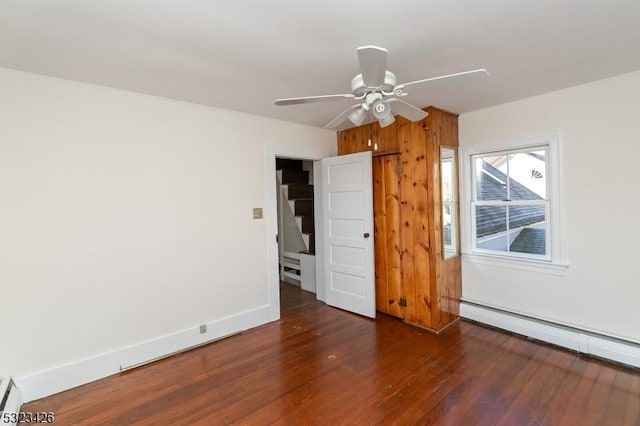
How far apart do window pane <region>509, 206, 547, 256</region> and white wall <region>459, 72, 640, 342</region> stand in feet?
0.77

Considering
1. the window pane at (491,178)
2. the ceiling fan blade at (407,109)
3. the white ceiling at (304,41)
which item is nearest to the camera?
the white ceiling at (304,41)

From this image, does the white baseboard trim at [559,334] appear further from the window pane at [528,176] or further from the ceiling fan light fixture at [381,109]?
the ceiling fan light fixture at [381,109]

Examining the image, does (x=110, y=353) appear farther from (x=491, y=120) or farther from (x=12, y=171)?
(x=491, y=120)

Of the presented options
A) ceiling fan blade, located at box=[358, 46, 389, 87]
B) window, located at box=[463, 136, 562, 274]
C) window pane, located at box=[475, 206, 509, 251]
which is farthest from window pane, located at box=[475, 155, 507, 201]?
ceiling fan blade, located at box=[358, 46, 389, 87]

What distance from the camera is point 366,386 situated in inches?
90.7

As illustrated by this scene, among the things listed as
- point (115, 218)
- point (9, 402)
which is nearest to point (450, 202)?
point (115, 218)

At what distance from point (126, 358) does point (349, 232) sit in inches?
99.5

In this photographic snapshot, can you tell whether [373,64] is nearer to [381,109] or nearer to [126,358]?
[381,109]

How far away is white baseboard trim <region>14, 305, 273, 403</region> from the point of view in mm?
2252

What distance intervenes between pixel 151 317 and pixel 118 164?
1.37m

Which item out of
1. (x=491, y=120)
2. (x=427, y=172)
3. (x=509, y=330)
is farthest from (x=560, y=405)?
(x=491, y=120)

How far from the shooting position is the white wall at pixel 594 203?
251cm

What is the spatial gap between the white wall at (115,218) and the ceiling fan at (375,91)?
1.45m

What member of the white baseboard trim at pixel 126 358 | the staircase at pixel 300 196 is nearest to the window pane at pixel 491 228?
the staircase at pixel 300 196
